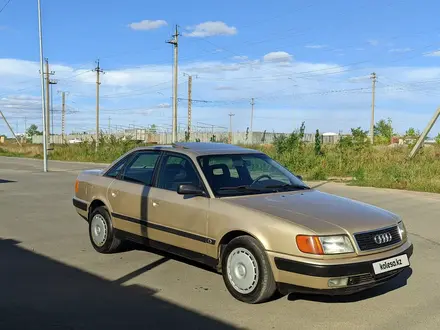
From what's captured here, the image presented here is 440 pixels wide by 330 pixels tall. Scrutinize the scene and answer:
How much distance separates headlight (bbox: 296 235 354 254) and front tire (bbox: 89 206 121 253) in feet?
A: 10.2

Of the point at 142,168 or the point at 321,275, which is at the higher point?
the point at 142,168

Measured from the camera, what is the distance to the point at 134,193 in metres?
6.11

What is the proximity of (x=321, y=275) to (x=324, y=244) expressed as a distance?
→ 27 centimetres

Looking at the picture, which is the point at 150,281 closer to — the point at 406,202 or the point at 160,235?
the point at 160,235

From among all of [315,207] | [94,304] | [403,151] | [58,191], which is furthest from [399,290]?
[403,151]

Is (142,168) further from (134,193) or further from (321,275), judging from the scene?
(321,275)

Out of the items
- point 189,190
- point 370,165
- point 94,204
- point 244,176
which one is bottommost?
point 370,165

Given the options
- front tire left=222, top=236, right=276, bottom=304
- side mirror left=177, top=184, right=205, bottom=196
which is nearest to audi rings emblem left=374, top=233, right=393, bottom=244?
front tire left=222, top=236, right=276, bottom=304

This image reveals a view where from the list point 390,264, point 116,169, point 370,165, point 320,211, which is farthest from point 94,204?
point 370,165

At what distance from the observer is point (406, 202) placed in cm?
1260

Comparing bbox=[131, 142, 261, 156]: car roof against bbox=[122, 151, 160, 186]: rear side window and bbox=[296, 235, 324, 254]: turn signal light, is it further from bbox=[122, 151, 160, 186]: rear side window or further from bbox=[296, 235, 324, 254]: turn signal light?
bbox=[296, 235, 324, 254]: turn signal light

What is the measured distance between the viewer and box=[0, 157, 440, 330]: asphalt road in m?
4.23

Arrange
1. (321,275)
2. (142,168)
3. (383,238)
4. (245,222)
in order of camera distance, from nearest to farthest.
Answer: (321,275) < (383,238) < (245,222) < (142,168)

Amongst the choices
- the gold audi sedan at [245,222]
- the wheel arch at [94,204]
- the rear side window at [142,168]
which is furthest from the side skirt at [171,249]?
the rear side window at [142,168]
